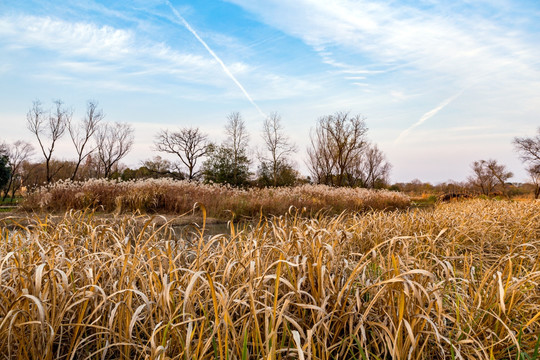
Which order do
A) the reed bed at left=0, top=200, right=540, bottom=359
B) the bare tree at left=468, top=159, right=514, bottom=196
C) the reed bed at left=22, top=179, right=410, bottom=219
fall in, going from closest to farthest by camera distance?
the reed bed at left=0, top=200, right=540, bottom=359 < the reed bed at left=22, top=179, right=410, bottom=219 < the bare tree at left=468, top=159, right=514, bottom=196

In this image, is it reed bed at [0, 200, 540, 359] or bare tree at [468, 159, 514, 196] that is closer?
reed bed at [0, 200, 540, 359]

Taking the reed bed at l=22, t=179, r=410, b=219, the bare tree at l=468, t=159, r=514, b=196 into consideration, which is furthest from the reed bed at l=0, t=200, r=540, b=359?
the bare tree at l=468, t=159, r=514, b=196

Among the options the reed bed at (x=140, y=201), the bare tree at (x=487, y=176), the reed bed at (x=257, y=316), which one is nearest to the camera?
the reed bed at (x=257, y=316)

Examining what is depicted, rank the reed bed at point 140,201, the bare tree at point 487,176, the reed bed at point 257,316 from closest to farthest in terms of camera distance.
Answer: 1. the reed bed at point 257,316
2. the reed bed at point 140,201
3. the bare tree at point 487,176

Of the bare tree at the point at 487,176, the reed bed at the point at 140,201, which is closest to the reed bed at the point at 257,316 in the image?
the reed bed at the point at 140,201

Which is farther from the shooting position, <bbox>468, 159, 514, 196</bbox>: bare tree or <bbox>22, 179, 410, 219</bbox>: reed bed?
<bbox>468, 159, 514, 196</bbox>: bare tree

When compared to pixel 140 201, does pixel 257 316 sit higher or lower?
lower

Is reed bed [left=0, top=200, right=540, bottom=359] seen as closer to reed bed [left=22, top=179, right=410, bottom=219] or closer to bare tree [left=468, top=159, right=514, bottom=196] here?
reed bed [left=22, top=179, right=410, bottom=219]

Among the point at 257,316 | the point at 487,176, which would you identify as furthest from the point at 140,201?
the point at 487,176

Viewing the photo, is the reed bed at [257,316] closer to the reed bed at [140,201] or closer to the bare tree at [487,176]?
the reed bed at [140,201]

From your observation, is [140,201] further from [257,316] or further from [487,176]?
[487,176]

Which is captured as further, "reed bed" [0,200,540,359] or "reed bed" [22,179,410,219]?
"reed bed" [22,179,410,219]

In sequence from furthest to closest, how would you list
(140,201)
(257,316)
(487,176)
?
(487,176) → (140,201) → (257,316)

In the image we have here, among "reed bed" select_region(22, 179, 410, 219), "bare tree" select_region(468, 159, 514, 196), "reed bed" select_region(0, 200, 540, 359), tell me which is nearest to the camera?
"reed bed" select_region(0, 200, 540, 359)
